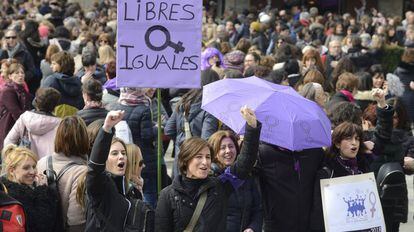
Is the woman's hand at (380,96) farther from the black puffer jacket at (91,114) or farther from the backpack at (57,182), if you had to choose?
the black puffer jacket at (91,114)

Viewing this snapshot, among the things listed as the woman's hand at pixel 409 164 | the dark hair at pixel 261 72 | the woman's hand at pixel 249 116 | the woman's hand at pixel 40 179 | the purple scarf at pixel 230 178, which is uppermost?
the woman's hand at pixel 249 116

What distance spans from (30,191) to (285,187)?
1.65m

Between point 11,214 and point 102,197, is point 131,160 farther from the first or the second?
point 11,214

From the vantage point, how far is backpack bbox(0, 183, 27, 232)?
555cm

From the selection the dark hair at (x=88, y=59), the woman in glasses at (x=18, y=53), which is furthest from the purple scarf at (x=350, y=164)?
the woman in glasses at (x=18, y=53)

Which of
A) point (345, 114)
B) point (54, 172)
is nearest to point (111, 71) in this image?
point (345, 114)

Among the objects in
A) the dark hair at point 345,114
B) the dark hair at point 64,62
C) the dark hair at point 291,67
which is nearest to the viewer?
the dark hair at point 345,114

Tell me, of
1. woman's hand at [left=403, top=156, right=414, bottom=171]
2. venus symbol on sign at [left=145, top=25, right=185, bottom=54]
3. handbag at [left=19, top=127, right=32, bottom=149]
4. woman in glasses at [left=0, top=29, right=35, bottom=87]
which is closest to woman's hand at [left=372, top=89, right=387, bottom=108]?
woman's hand at [left=403, top=156, right=414, bottom=171]

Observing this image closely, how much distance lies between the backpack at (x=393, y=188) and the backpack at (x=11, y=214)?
8.75 feet

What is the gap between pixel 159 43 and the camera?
6.47 m

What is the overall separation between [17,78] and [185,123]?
211 cm

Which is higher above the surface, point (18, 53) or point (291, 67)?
point (291, 67)

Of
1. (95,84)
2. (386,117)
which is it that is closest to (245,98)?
(386,117)

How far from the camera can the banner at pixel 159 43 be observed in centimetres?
643
